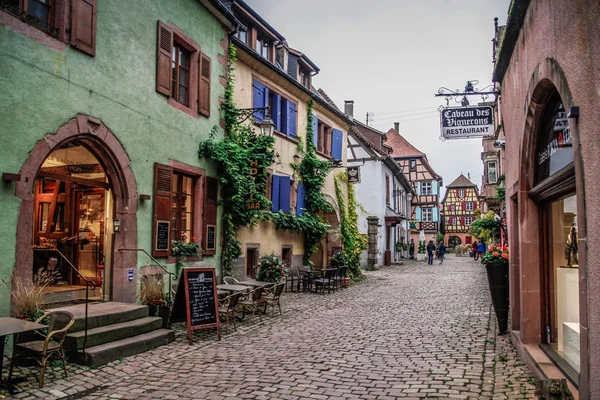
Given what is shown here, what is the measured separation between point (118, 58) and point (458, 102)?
663cm

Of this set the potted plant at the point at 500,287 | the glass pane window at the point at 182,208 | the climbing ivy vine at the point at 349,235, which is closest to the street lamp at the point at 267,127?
the glass pane window at the point at 182,208

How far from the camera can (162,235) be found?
10328 mm

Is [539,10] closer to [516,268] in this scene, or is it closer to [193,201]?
[516,268]

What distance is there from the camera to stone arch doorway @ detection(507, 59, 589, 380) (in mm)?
5152

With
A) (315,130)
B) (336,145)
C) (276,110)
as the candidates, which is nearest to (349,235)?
(336,145)

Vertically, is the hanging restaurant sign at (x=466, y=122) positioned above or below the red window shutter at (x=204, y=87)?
below

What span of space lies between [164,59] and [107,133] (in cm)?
238

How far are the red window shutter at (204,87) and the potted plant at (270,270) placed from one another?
14.1 feet

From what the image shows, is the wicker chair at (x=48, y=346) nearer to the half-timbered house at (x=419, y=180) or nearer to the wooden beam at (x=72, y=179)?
the wooden beam at (x=72, y=179)

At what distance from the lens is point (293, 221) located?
16.9 m

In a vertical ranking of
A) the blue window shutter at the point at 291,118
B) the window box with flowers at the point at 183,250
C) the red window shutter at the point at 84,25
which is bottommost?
the window box with flowers at the point at 183,250

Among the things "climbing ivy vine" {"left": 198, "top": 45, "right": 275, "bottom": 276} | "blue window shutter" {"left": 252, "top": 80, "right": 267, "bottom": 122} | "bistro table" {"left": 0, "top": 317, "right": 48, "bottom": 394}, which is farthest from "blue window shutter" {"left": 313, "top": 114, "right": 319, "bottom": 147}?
"bistro table" {"left": 0, "top": 317, "right": 48, "bottom": 394}

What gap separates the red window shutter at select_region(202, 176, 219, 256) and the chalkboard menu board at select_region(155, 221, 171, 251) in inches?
56.1

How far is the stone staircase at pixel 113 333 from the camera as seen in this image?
684 centimetres
